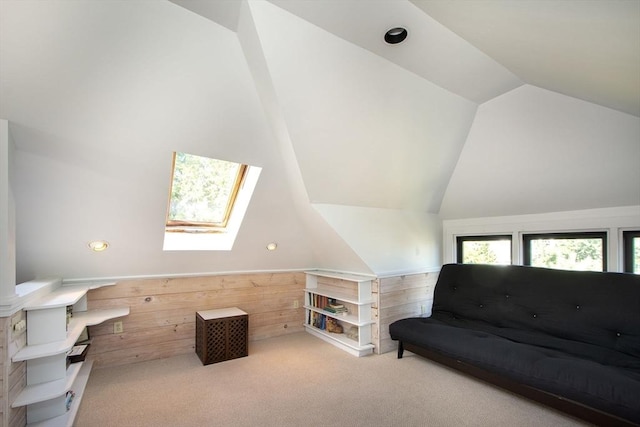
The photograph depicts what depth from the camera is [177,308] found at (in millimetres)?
3240

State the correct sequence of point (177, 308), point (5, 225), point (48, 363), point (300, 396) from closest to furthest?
point (5, 225)
point (48, 363)
point (300, 396)
point (177, 308)

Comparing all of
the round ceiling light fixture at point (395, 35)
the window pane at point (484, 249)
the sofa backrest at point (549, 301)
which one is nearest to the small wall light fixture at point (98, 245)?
the round ceiling light fixture at point (395, 35)

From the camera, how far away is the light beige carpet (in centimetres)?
203

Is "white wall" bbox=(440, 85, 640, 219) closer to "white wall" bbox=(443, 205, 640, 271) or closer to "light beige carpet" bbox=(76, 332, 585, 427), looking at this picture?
"white wall" bbox=(443, 205, 640, 271)

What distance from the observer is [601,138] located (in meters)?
2.25

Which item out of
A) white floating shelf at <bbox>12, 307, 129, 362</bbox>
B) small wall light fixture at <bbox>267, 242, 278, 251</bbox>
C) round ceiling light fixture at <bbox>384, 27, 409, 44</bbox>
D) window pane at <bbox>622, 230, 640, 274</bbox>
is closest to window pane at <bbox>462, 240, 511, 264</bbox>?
window pane at <bbox>622, 230, 640, 274</bbox>

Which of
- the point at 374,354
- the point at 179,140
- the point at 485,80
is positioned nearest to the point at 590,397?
the point at 374,354

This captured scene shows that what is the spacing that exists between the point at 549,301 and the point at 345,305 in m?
2.00

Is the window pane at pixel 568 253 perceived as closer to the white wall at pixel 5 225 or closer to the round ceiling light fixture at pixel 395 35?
the round ceiling light fixture at pixel 395 35

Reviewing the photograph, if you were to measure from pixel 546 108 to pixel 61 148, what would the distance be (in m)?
3.41

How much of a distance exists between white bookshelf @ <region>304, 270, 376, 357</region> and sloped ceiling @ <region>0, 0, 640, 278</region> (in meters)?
0.31

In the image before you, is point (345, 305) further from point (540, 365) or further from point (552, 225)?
point (552, 225)

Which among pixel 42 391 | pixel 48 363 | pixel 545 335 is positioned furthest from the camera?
pixel 545 335

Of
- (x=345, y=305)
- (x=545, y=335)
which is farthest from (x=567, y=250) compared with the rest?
(x=345, y=305)
